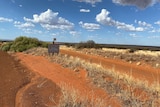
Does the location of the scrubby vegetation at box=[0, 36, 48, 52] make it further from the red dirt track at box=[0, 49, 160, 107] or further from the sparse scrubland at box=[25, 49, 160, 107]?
the sparse scrubland at box=[25, 49, 160, 107]

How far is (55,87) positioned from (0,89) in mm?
2130

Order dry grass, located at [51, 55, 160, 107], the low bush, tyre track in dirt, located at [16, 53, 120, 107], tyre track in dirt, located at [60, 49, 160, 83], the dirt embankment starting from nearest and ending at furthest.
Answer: dry grass, located at [51, 55, 160, 107] < the dirt embankment < tyre track in dirt, located at [16, 53, 120, 107] < tyre track in dirt, located at [60, 49, 160, 83] < the low bush

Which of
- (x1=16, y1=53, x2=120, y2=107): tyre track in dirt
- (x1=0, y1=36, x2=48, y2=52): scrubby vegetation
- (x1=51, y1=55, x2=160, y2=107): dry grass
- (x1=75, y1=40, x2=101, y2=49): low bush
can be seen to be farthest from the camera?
(x1=75, y1=40, x2=101, y2=49): low bush

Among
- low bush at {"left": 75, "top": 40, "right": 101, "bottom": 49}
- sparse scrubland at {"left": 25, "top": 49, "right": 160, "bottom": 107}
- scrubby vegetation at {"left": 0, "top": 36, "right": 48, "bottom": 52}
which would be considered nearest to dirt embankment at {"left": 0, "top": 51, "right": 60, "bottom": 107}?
sparse scrubland at {"left": 25, "top": 49, "right": 160, "bottom": 107}

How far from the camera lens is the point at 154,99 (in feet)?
32.5

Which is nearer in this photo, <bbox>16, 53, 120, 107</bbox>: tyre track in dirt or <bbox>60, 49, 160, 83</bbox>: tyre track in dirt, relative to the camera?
<bbox>16, 53, 120, 107</bbox>: tyre track in dirt

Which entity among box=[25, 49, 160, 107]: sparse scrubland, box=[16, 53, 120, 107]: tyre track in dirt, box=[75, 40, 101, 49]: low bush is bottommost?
box=[75, 40, 101, 49]: low bush

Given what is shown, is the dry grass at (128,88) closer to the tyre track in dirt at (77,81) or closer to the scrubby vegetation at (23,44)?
the tyre track in dirt at (77,81)

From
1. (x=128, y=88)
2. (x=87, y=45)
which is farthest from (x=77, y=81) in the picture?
(x=87, y=45)

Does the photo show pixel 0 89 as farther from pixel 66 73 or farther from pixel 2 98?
pixel 66 73

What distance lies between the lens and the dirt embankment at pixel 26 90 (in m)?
10.1

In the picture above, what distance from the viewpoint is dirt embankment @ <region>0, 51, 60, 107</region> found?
10055mm

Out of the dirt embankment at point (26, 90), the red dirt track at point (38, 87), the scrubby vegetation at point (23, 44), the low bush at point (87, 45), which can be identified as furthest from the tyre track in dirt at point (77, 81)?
the low bush at point (87, 45)

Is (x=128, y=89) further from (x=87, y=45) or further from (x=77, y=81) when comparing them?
(x=87, y=45)
